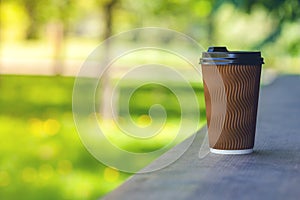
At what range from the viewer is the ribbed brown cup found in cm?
146

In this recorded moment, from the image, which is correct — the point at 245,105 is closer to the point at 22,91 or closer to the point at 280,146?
the point at 280,146

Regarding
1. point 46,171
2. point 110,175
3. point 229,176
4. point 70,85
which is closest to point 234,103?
point 229,176

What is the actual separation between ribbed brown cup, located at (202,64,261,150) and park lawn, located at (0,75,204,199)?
2.53 metres

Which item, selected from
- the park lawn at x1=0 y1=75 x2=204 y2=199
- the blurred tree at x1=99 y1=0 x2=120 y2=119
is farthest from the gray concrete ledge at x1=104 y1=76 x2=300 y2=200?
the blurred tree at x1=99 y1=0 x2=120 y2=119

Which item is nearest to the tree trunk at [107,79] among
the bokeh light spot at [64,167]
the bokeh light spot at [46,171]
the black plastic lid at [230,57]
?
the bokeh light spot at [64,167]

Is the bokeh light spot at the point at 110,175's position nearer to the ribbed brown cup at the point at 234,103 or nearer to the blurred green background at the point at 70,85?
the blurred green background at the point at 70,85

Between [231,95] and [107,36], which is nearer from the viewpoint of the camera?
[231,95]

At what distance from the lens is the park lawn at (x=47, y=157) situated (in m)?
4.17

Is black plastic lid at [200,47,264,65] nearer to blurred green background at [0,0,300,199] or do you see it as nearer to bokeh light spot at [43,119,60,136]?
blurred green background at [0,0,300,199]

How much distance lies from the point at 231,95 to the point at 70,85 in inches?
397

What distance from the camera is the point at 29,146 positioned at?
5.66 metres

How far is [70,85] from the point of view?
451 inches

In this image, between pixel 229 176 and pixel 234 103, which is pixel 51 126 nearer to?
pixel 234 103

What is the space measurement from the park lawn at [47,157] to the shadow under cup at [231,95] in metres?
2.53
